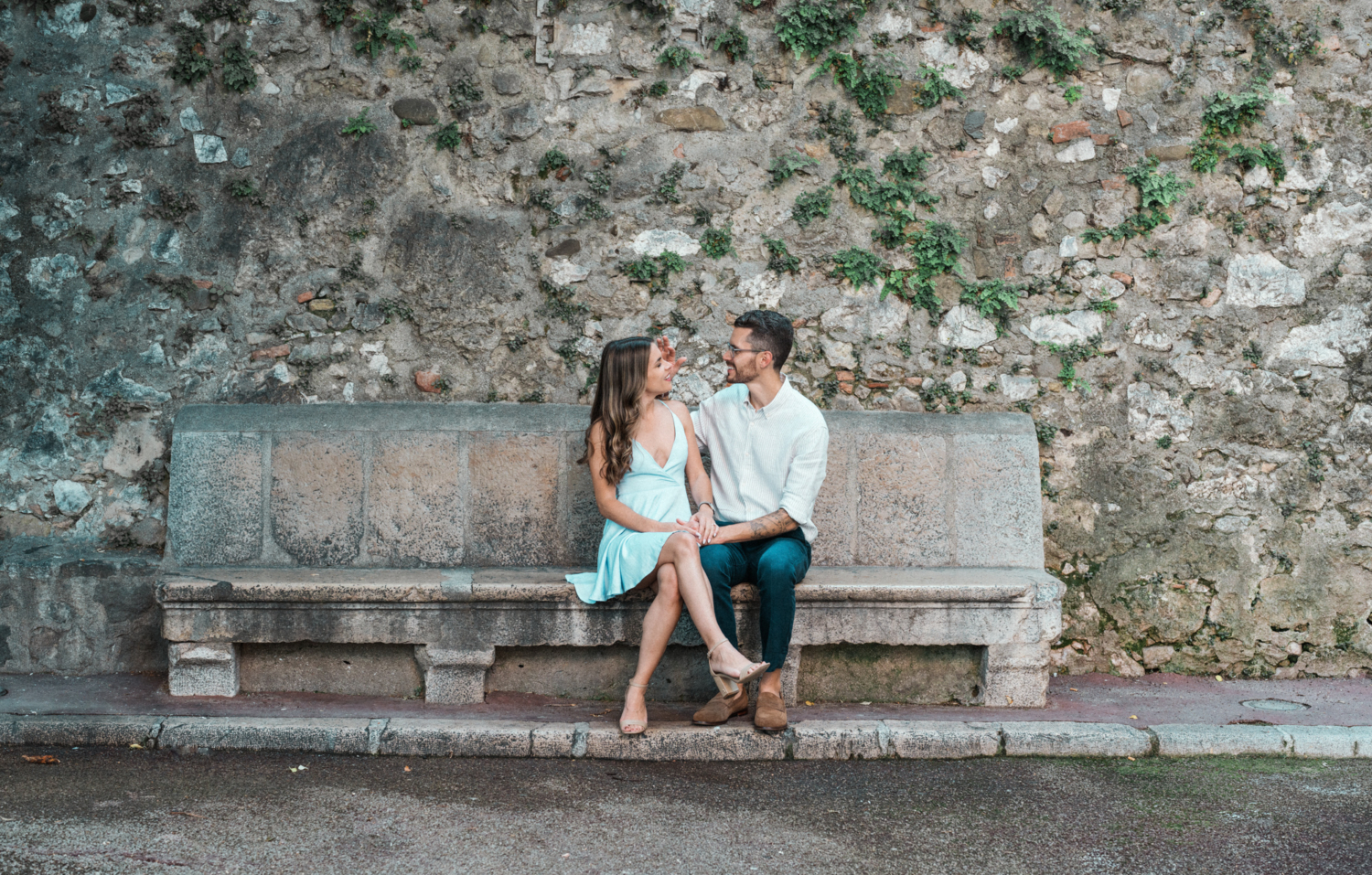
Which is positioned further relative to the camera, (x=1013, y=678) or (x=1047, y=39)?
(x=1047, y=39)

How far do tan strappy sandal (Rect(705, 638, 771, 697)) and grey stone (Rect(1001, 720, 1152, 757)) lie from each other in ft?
2.96

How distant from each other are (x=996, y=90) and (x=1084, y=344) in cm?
117

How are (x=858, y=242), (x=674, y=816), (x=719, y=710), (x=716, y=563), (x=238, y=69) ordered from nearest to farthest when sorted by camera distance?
(x=674, y=816), (x=719, y=710), (x=716, y=563), (x=238, y=69), (x=858, y=242)

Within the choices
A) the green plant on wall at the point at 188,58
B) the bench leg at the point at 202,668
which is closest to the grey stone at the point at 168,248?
the green plant on wall at the point at 188,58

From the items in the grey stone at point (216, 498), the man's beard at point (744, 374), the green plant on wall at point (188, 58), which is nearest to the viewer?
the man's beard at point (744, 374)

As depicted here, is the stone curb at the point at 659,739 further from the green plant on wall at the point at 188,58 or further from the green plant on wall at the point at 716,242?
the green plant on wall at the point at 188,58

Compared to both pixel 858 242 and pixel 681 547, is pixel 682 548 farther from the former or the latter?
pixel 858 242

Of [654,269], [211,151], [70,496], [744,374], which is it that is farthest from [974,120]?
[70,496]

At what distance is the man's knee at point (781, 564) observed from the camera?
11.9 ft

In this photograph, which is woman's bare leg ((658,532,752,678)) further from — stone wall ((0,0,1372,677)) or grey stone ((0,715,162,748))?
grey stone ((0,715,162,748))

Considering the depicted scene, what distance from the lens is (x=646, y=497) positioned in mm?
3855

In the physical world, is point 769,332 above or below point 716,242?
below

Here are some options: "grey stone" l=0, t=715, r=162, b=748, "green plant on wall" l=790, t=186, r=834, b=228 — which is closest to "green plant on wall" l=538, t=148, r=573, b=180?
"green plant on wall" l=790, t=186, r=834, b=228

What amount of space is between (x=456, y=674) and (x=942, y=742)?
176 cm
